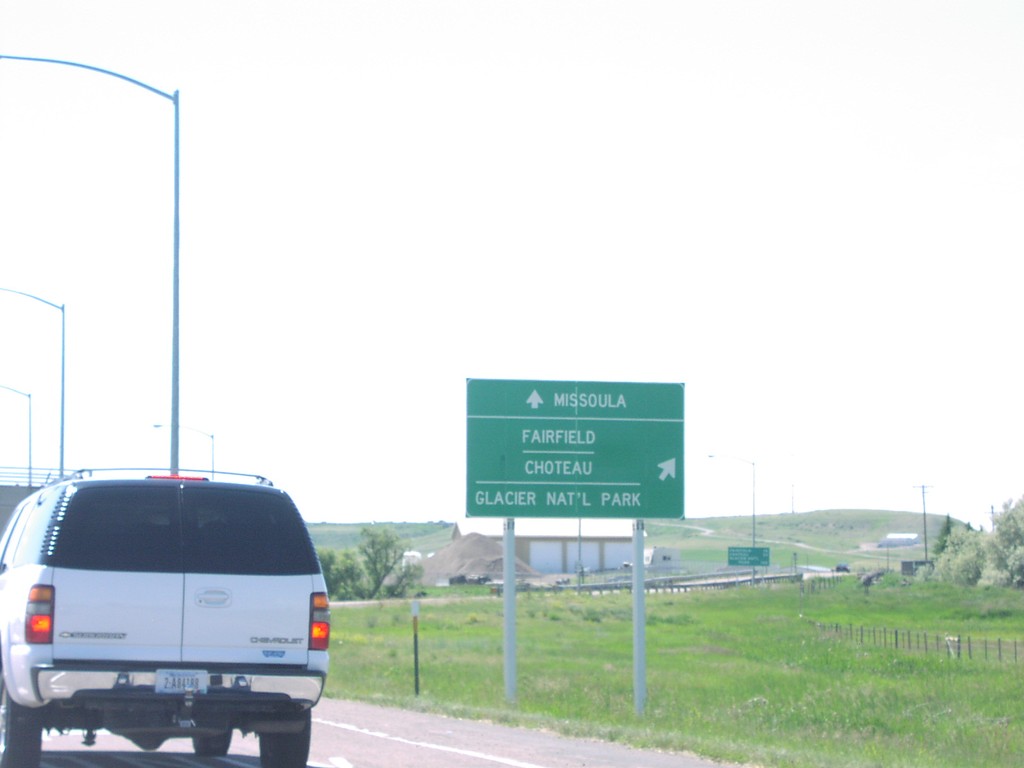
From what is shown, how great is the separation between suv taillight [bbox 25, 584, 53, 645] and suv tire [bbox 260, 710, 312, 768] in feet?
7.72

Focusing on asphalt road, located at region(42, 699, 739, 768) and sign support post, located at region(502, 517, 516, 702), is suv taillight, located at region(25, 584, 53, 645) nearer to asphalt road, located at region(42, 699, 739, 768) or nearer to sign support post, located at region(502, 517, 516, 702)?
asphalt road, located at region(42, 699, 739, 768)

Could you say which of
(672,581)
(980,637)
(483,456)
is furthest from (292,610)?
(672,581)

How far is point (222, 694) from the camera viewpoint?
1020 cm

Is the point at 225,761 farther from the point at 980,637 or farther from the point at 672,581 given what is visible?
the point at 672,581

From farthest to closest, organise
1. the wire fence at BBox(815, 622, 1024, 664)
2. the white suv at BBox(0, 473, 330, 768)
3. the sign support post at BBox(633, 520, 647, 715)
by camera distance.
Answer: the wire fence at BBox(815, 622, 1024, 664)
the sign support post at BBox(633, 520, 647, 715)
the white suv at BBox(0, 473, 330, 768)

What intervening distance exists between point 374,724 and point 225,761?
4.92 meters

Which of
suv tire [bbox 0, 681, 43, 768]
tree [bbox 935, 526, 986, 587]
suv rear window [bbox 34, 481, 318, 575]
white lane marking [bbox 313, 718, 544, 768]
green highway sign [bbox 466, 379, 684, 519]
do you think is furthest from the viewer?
tree [bbox 935, 526, 986, 587]

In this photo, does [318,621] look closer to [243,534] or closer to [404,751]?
[243,534]

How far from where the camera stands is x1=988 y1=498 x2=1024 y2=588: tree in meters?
99.4

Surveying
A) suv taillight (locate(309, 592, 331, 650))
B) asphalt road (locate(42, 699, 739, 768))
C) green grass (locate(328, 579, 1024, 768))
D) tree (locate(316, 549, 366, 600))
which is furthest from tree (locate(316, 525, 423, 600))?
suv taillight (locate(309, 592, 331, 650))

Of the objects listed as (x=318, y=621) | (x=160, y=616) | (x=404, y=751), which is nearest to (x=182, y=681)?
(x=160, y=616)

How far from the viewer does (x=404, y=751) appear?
48.0 ft

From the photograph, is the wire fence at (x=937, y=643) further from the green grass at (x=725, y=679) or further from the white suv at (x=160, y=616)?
the white suv at (x=160, y=616)

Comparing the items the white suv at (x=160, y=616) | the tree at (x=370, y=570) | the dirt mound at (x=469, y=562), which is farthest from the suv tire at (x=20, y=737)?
the dirt mound at (x=469, y=562)
